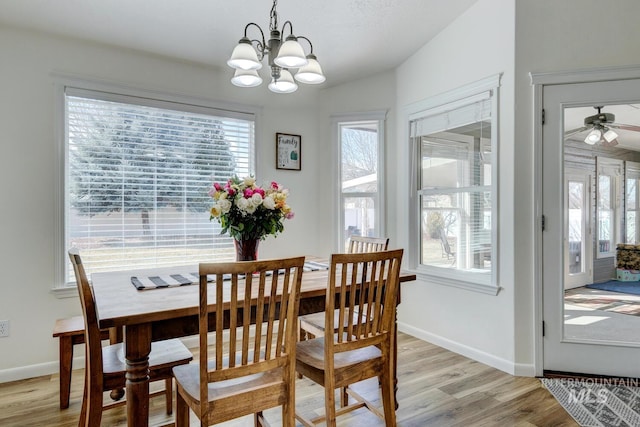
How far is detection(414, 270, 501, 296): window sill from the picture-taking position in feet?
9.67

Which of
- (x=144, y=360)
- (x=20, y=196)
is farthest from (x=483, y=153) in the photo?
(x=20, y=196)

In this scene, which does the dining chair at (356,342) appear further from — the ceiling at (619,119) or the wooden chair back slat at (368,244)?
the ceiling at (619,119)

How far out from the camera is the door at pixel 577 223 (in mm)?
2693

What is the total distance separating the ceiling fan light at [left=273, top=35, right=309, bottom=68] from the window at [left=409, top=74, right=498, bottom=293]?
5.66 feet

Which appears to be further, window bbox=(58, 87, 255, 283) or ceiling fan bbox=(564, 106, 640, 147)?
window bbox=(58, 87, 255, 283)

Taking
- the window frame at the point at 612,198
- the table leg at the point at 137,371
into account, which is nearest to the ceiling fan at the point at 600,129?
the window frame at the point at 612,198

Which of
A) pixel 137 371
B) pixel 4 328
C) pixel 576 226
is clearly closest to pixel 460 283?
pixel 576 226

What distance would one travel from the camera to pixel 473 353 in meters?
3.08

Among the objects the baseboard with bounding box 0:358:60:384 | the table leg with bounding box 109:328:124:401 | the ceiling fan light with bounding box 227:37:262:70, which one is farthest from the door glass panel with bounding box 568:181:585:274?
the baseboard with bounding box 0:358:60:384

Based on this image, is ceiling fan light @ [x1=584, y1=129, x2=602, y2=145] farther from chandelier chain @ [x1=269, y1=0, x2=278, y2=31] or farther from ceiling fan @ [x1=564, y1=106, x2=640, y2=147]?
chandelier chain @ [x1=269, y1=0, x2=278, y2=31]

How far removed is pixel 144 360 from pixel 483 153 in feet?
9.06

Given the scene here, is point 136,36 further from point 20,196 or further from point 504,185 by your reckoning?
point 504,185

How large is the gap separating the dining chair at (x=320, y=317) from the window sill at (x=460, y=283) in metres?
0.97

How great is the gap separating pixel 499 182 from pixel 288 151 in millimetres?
2012
